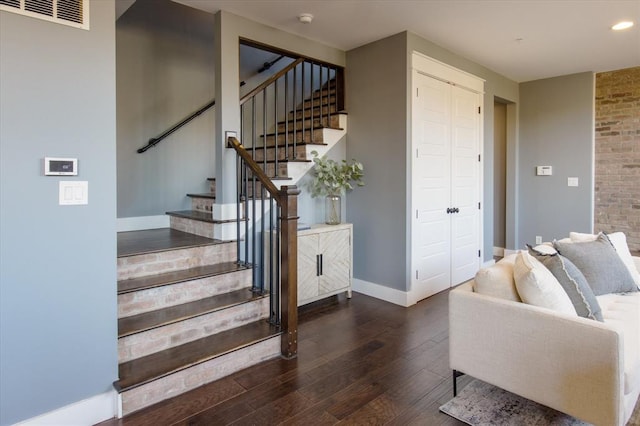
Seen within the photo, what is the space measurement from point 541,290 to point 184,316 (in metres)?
2.16

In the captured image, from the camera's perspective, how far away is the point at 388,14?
3354 mm

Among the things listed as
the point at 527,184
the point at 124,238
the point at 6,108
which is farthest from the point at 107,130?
the point at 527,184

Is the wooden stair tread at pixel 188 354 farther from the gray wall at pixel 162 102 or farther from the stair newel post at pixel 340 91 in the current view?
the stair newel post at pixel 340 91

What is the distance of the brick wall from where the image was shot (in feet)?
17.2

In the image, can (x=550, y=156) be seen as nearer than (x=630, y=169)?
No

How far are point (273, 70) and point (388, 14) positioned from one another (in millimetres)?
2402

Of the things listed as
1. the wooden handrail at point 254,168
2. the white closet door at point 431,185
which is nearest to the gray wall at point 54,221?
the wooden handrail at point 254,168

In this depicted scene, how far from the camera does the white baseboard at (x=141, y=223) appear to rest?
4.22m

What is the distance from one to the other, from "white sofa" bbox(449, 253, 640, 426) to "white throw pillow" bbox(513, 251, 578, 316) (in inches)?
2.5

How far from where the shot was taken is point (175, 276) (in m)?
2.86

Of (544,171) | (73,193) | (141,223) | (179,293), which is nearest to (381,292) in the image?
(179,293)

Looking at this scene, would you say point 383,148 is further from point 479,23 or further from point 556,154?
point 556,154

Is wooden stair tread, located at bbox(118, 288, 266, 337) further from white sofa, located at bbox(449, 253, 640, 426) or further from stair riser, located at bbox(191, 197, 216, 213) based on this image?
white sofa, located at bbox(449, 253, 640, 426)

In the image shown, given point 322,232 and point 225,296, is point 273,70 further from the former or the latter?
point 225,296
